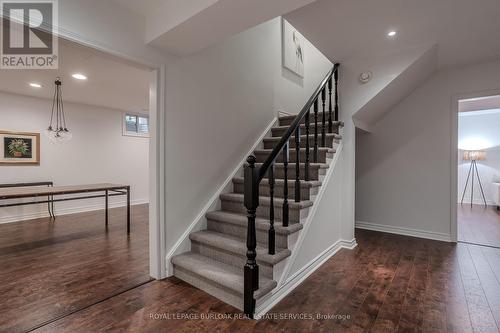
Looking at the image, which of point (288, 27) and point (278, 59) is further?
point (288, 27)

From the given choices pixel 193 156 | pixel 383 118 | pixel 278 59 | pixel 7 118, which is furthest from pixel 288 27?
pixel 7 118

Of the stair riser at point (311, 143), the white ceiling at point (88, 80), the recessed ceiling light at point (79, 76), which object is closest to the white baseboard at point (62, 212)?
the white ceiling at point (88, 80)

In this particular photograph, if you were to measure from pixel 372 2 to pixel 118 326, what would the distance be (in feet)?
10.3

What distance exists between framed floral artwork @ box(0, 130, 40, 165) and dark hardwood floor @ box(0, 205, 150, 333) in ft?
3.79

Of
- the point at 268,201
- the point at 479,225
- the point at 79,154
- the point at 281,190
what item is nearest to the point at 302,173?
the point at 281,190

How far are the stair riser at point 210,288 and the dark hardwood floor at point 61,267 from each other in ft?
1.19

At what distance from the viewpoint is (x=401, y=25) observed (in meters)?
2.42

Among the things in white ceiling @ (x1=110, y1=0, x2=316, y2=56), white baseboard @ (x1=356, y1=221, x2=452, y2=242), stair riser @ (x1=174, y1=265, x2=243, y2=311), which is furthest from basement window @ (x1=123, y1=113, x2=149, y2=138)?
white baseboard @ (x1=356, y1=221, x2=452, y2=242)

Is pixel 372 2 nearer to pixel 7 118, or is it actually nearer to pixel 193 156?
pixel 193 156

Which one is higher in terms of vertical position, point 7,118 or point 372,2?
point 372,2

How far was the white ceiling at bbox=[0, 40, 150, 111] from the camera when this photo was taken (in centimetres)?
302

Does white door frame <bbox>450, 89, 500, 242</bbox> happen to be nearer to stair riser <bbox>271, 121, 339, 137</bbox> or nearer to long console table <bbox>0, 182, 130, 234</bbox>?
stair riser <bbox>271, 121, 339, 137</bbox>

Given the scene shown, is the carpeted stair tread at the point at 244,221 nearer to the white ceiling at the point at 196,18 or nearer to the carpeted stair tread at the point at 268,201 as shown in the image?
the carpeted stair tread at the point at 268,201

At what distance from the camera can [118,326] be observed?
1704mm
